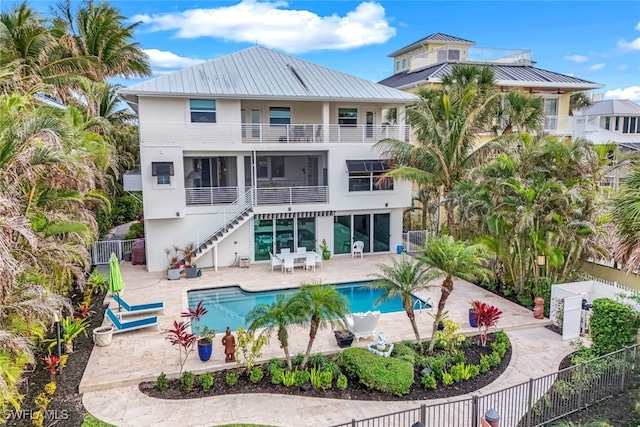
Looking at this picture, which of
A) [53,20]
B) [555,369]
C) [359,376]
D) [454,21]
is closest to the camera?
[359,376]

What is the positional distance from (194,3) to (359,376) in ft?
81.5

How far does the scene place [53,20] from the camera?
26.2 meters

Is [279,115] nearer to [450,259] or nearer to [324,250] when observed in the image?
[324,250]

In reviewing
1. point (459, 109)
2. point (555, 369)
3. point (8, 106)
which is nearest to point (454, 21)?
point (459, 109)

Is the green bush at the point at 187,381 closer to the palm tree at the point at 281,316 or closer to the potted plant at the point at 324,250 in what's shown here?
the palm tree at the point at 281,316

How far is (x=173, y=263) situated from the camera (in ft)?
70.0

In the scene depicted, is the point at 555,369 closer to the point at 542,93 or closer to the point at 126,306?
the point at 126,306

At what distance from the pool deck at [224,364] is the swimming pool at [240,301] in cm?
43

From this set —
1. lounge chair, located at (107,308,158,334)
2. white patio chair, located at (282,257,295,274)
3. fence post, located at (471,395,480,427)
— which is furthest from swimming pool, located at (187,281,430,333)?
fence post, located at (471,395,480,427)

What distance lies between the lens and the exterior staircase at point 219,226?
21891 mm

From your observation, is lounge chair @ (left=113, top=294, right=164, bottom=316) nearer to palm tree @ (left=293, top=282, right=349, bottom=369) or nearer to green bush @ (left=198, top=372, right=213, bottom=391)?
green bush @ (left=198, top=372, right=213, bottom=391)

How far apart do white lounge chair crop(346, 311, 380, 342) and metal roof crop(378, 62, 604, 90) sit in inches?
797

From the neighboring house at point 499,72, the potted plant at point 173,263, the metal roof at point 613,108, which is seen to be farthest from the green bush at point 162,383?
the metal roof at point 613,108

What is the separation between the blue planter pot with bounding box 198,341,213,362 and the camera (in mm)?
11906
